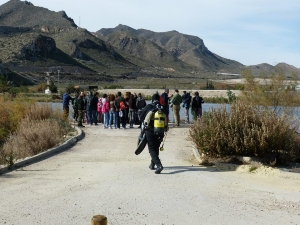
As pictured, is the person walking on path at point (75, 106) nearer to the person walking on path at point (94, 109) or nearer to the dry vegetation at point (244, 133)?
the person walking on path at point (94, 109)

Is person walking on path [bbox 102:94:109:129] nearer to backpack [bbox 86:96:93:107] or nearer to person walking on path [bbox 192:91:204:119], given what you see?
backpack [bbox 86:96:93:107]

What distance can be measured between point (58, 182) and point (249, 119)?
17.0ft

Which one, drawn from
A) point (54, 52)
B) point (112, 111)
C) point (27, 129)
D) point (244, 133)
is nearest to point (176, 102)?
point (112, 111)

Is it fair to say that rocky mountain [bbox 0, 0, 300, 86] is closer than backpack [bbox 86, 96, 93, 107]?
No

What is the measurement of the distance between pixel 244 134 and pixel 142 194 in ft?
12.5

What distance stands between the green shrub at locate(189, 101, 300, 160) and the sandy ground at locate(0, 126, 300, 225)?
78cm

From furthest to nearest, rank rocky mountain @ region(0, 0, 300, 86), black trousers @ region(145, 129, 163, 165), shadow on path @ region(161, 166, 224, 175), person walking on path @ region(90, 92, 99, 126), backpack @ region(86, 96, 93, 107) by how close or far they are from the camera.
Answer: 1. rocky mountain @ region(0, 0, 300, 86)
2. person walking on path @ region(90, 92, 99, 126)
3. backpack @ region(86, 96, 93, 107)
4. shadow on path @ region(161, 166, 224, 175)
5. black trousers @ region(145, 129, 163, 165)

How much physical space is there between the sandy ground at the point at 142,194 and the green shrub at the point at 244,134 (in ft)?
2.55

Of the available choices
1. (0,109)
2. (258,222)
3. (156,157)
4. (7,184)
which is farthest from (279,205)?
(0,109)

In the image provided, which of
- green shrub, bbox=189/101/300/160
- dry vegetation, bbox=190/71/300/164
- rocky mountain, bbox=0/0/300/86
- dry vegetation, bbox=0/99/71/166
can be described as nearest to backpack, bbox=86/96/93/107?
dry vegetation, bbox=0/99/71/166

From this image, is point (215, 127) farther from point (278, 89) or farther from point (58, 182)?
point (278, 89)

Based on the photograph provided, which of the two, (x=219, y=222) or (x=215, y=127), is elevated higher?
(x=215, y=127)

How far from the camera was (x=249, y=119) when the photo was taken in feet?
38.4

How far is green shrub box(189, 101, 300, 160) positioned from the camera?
1120 centimetres
